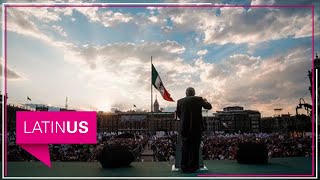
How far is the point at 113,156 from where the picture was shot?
423 inches

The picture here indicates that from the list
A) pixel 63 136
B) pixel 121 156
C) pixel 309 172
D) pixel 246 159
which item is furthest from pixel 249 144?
pixel 63 136

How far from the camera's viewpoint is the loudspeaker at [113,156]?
35.0ft

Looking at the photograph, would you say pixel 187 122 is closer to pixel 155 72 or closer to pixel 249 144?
pixel 249 144

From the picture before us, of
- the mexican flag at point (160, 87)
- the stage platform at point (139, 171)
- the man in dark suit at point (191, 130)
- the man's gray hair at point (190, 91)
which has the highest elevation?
the mexican flag at point (160, 87)

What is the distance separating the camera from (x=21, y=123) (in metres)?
10.5

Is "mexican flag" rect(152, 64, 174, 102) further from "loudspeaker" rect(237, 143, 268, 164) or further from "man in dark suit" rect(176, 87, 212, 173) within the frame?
"man in dark suit" rect(176, 87, 212, 173)

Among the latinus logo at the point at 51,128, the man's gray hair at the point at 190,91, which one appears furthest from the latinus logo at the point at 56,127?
the man's gray hair at the point at 190,91

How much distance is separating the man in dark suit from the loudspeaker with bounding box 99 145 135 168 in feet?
6.96

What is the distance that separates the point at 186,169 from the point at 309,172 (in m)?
3.19

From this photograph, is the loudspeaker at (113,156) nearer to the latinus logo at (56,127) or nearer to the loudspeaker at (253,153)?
the latinus logo at (56,127)

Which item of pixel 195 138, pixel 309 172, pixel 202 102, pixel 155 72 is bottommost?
pixel 309 172

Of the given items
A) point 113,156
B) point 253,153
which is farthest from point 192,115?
point 253,153

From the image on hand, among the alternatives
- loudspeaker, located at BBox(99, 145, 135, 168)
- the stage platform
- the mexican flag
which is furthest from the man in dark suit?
the mexican flag

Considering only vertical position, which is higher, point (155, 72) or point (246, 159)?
point (155, 72)
